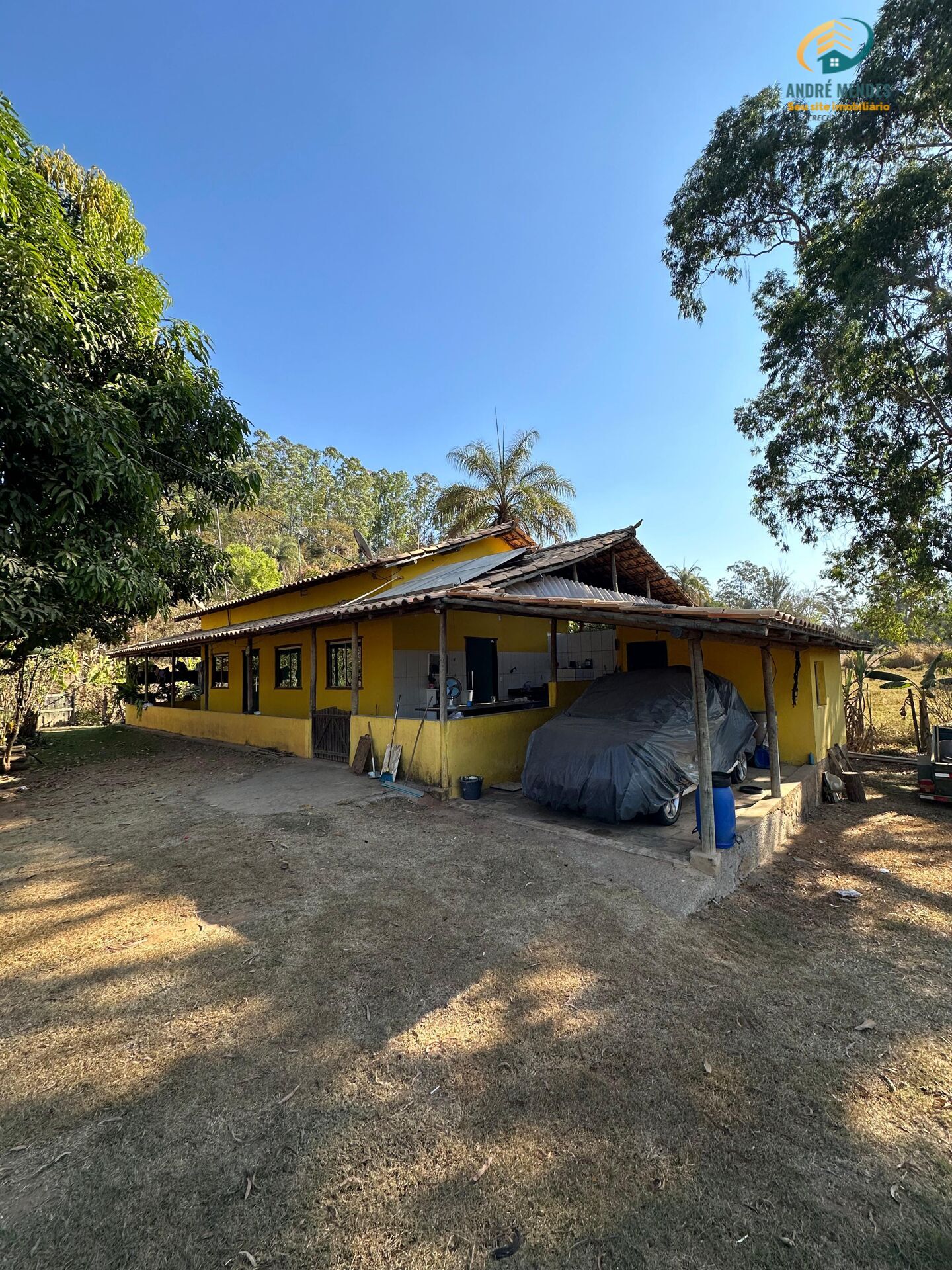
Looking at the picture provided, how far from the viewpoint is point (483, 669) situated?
42.1ft

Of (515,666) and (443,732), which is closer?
(443,732)

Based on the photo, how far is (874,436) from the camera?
1129 cm

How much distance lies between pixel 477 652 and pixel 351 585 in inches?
144

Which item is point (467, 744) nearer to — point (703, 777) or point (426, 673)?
point (426, 673)

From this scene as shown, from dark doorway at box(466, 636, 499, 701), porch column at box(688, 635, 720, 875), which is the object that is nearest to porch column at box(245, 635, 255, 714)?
dark doorway at box(466, 636, 499, 701)

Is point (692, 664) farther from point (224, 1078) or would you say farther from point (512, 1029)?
point (224, 1078)

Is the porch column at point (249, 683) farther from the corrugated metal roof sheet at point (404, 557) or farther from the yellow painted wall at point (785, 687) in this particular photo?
the yellow painted wall at point (785, 687)

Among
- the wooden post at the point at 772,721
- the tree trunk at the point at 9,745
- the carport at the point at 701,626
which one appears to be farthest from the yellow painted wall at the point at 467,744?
the tree trunk at the point at 9,745

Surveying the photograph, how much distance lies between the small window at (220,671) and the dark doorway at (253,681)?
1.23 m

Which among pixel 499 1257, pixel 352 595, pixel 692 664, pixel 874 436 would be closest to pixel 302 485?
pixel 352 595

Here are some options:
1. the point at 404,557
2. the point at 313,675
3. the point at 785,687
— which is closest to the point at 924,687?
the point at 785,687

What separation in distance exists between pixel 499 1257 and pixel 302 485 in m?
48.2

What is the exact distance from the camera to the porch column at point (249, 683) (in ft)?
50.5

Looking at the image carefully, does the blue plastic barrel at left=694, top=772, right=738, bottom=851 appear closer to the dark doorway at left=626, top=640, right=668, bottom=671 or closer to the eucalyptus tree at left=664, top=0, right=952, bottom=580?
the dark doorway at left=626, top=640, right=668, bottom=671
